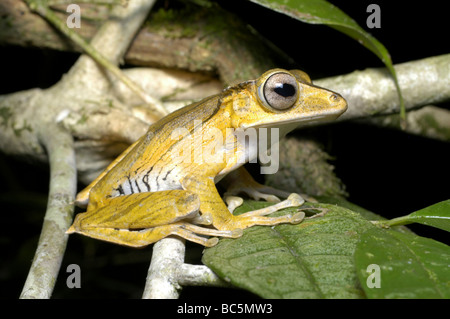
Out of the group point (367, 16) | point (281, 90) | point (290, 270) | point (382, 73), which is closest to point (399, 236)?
point (290, 270)

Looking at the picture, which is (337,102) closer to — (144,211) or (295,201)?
(295,201)

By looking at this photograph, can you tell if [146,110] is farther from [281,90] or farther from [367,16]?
[367,16]

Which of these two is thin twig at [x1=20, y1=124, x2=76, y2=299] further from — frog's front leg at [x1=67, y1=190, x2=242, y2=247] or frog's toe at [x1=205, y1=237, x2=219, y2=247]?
frog's toe at [x1=205, y1=237, x2=219, y2=247]

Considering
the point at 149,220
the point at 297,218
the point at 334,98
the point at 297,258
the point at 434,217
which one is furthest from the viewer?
the point at 334,98

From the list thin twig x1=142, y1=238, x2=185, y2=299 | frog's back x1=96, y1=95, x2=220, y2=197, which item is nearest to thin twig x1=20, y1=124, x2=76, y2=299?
frog's back x1=96, y1=95, x2=220, y2=197

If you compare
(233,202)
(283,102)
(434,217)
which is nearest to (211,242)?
(233,202)
